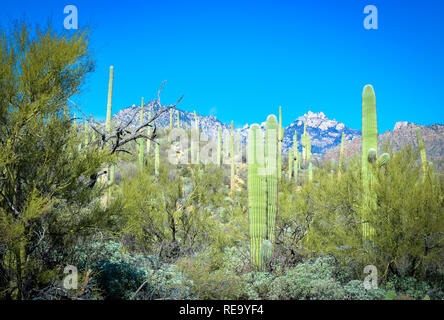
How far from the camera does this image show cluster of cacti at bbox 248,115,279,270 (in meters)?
8.42

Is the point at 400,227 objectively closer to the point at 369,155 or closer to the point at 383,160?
the point at 383,160

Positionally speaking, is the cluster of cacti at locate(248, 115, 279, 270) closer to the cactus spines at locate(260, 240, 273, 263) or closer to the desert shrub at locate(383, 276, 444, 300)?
the cactus spines at locate(260, 240, 273, 263)

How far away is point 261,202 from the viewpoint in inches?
348

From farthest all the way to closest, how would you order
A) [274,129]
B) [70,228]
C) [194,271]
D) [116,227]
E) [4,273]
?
1. [274,129]
2. [194,271]
3. [116,227]
4. [70,228]
5. [4,273]

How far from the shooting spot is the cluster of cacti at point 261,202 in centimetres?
842

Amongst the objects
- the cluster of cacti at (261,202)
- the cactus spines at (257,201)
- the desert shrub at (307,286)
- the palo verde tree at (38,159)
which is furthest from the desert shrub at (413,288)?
the palo verde tree at (38,159)

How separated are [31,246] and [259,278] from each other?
4.74 m

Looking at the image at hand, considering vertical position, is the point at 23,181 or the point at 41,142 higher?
the point at 41,142

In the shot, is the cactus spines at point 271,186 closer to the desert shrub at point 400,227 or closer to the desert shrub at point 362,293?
the desert shrub at point 400,227

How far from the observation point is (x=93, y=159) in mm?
4852

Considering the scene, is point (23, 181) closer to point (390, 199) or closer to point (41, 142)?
point (41, 142)

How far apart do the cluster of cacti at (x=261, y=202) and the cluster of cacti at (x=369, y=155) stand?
94.4 inches

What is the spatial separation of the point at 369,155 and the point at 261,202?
2.99m
